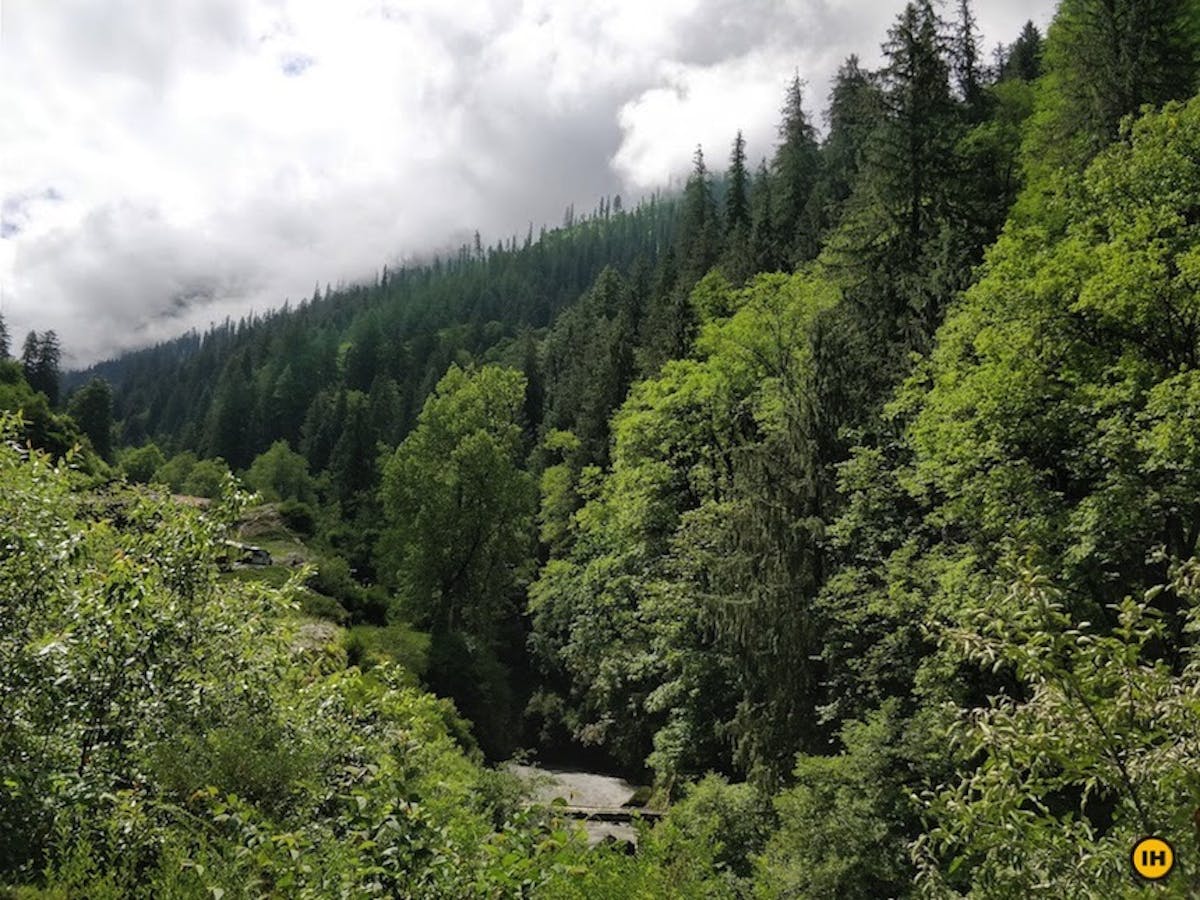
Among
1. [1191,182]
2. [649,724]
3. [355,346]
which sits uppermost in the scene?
[355,346]

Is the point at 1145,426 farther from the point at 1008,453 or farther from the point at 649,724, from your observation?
the point at 649,724

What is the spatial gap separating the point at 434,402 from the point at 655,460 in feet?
43.2

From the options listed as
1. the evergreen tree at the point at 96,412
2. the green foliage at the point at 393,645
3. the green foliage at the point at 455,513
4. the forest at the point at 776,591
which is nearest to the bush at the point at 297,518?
the forest at the point at 776,591

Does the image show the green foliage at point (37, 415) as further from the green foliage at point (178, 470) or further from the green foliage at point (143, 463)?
the green foliage at point (143, 463)

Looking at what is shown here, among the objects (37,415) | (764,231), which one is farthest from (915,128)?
(37,415)

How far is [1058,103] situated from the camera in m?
29.7

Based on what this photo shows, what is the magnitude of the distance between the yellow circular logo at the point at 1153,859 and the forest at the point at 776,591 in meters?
0.10

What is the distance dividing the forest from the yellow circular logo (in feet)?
0.33

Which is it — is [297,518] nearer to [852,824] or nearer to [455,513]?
[455,513]

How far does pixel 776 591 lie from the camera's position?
20.2 m

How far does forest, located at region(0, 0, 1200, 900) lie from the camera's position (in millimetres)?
4531

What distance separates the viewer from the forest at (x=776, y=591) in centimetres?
453

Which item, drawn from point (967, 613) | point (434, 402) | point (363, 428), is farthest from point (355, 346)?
point (967, 613)

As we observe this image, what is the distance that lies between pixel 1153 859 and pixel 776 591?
16.7 metres
